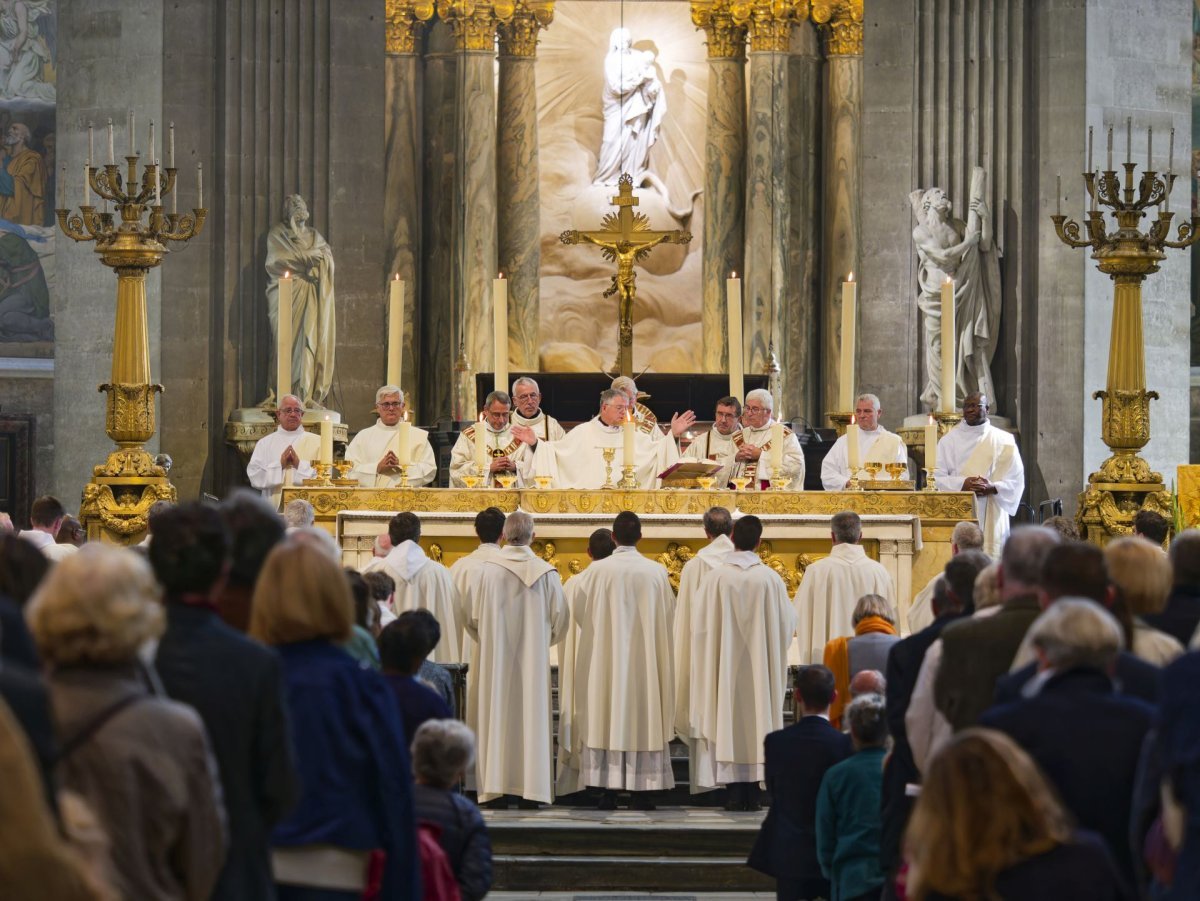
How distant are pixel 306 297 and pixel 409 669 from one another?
11364mm

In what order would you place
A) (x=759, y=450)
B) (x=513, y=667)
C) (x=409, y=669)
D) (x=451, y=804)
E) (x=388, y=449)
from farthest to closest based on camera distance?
(x=388, y=449) → (x=759, y=450) → (x=513, y=667) → (x=409, y=669) → (x=451, y=804)

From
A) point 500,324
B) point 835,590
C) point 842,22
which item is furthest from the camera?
point 842,22

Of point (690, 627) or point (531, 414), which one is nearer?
point (690, 627)

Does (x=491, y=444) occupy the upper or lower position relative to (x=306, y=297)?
lower

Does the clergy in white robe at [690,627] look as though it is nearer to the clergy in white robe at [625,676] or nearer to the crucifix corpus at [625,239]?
the clergy in white robe at [625,676]

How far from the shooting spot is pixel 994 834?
432cm

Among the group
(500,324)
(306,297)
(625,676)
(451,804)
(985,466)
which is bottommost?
(625,676)

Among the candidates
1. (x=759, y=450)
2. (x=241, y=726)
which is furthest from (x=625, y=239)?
(x=241, y=726)

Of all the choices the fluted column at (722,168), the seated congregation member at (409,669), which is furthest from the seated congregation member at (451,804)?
the fluted column at (722,168)

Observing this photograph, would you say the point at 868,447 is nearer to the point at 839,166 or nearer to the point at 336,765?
the point at 839,166

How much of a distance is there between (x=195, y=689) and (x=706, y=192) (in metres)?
14.5

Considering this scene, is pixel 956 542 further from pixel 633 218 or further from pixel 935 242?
pixel 935 242

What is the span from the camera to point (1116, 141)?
18.3 m

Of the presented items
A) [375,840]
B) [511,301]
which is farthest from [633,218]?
[375,840]
